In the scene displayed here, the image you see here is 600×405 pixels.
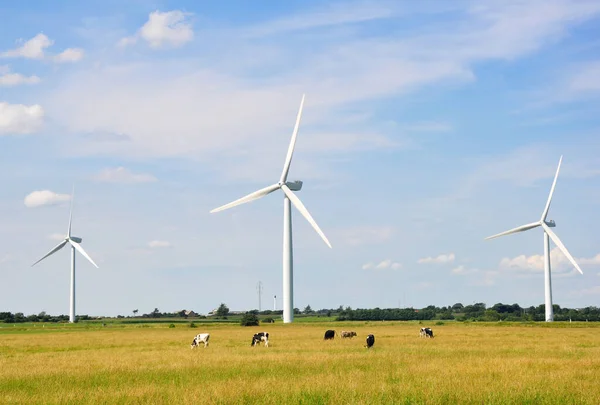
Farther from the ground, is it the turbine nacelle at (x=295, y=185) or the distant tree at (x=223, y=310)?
the turbine nacelle at (x=295, y=185)

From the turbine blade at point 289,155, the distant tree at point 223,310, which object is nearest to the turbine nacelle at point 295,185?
the turbine blade at point 289,155

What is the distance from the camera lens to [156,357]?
3148cm

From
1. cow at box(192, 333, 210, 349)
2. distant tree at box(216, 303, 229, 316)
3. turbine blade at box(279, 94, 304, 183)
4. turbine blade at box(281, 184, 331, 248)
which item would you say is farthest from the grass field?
distant tree at box(216, 303, 229, 316)

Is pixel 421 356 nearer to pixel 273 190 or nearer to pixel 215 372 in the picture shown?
pixel 215 372

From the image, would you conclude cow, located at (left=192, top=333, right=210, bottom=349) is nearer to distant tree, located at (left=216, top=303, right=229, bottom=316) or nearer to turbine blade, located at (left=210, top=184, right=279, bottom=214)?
turbine blade, located at (left=210, top=184, right=279, bottom=214)

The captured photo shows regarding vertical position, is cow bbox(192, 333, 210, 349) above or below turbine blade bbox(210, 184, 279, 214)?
Answer: below

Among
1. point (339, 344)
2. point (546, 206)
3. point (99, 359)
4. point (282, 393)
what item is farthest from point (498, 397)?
point (546, 206)

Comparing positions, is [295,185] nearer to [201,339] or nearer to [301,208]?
[301,208]

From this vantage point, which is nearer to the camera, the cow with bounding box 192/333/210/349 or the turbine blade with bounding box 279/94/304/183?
the cow with bounding box 192/333/210/349

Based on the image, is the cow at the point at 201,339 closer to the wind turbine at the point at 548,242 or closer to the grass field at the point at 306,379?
the grass field at the point at 306,379

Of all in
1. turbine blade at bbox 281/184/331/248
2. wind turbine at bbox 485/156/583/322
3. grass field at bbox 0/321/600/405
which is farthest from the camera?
wind turbine at bbox 485/156/583/322

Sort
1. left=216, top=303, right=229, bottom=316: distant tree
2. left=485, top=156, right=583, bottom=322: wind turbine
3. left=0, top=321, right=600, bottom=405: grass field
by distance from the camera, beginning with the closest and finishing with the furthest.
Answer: left=0, top=321, right=600, bottom=405: grass field, left=485, top=156, right=583, bottom=322: wind turbine, left=216, top=303, right=229, bottom=316: distant tree

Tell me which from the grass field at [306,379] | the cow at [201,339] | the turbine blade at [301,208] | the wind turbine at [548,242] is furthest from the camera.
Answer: the wind turbine at [548,242]

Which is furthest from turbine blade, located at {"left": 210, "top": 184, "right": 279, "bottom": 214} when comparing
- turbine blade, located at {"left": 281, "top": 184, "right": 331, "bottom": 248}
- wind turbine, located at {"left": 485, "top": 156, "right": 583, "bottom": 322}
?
wind turbine, located at {"left": 485, "top": 156, "right": 583, "bottom": 322}
